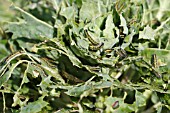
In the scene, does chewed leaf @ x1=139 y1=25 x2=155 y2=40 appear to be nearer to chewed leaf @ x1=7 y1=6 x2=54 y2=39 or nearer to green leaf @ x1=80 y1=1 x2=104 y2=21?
green leaf @ x1=80 y1=1 x2=104 y2=21

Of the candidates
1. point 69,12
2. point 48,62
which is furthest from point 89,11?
point 48,62

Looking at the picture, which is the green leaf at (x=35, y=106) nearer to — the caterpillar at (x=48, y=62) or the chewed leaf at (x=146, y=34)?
the caterpillar at (x=48, y=62)

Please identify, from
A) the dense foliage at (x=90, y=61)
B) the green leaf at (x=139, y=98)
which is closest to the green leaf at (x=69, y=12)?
the dense foliage at (x=90, y=61)

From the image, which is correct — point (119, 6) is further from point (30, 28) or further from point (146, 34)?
point (30, 28)

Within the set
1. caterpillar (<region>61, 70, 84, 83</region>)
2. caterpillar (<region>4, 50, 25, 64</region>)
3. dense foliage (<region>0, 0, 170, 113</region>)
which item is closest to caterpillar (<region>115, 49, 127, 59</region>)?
dense foliage (<region>0, 0, 170, 113</region>)

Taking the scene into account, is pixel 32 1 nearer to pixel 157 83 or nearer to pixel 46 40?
pixel 46 40

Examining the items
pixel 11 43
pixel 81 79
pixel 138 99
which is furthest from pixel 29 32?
pixel 138 99

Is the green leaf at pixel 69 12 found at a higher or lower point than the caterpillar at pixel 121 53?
higher

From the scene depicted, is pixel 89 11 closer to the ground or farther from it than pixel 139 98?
farther from it
